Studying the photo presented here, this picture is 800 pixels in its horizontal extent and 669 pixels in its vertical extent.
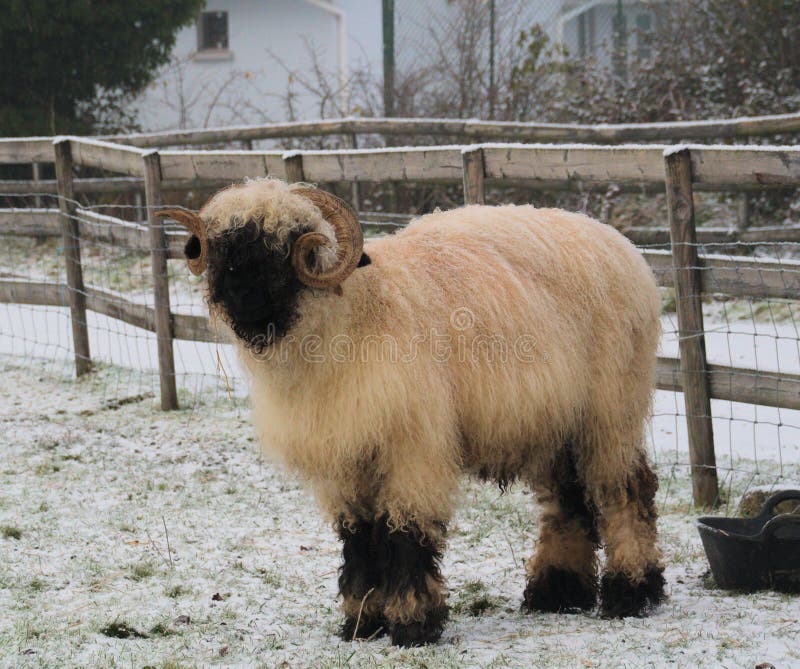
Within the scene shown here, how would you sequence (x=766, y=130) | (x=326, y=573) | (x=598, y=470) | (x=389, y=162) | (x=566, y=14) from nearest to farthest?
1. (x=598, y=470)
2. (x=326, y=573)
3. (x=389, y=162)
4. (x=766, y=130)
5. (x=566, y=14)

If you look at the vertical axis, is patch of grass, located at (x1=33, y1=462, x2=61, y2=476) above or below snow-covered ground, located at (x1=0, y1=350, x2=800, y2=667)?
above

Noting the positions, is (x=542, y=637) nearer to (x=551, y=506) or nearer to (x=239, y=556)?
(x=551, y=506)

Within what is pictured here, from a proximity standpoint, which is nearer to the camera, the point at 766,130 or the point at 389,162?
the point at 389,162

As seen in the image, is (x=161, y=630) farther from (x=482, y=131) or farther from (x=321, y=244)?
(x=482, y=131)

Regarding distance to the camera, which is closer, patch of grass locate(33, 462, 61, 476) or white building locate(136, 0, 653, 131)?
patch of grass locate(33, 462, 61, 476)

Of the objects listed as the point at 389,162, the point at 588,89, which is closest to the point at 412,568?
the point at 389,162

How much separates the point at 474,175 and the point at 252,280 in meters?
3.10

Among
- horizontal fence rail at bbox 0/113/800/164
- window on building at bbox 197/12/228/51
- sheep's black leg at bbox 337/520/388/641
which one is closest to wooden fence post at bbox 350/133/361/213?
horizontal fence rail at bbox 0/113/800/164

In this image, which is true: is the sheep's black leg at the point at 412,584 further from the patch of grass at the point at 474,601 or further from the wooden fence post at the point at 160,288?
the wooden fence post at the point at 160,288

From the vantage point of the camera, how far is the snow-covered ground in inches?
169

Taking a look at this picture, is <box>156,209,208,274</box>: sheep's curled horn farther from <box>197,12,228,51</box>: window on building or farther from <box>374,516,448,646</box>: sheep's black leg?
<box>197,12,228,51</box>: window on building

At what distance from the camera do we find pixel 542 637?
4.52 m

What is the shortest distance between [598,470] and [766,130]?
6300 mm

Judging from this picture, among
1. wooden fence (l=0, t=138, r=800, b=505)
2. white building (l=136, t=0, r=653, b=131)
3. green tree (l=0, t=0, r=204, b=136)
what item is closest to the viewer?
wooden fence (l=0, t=138, r=800, b=505)
